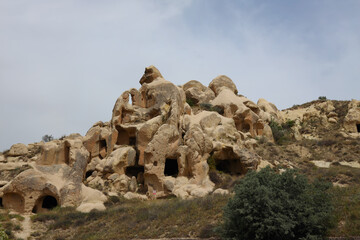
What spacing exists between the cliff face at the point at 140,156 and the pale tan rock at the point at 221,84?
22.0 feet

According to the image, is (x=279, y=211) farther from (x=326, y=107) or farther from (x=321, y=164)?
(x=326, y=107)

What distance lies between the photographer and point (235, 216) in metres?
11.0

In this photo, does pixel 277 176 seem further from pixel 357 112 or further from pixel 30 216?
pixel 357 112

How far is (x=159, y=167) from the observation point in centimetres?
2295

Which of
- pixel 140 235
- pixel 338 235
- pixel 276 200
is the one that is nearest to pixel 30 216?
pixel 140 235

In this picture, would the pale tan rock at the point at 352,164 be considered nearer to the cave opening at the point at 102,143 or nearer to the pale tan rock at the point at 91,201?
the cave opening at the point at 102,143

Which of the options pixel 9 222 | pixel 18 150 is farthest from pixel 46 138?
pixel 9 222

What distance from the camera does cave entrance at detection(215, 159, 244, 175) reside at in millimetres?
24922

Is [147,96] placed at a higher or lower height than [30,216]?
higher

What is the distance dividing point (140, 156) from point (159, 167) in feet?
7.47

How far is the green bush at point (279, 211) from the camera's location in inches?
406

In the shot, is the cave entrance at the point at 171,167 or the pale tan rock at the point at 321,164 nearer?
the cave entrance at the point at 171,167

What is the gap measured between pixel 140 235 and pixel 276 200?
19.5ft

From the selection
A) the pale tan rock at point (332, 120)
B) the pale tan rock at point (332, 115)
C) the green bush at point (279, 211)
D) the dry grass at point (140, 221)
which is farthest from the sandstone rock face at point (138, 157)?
the pale tan rock at point (332, 115)
